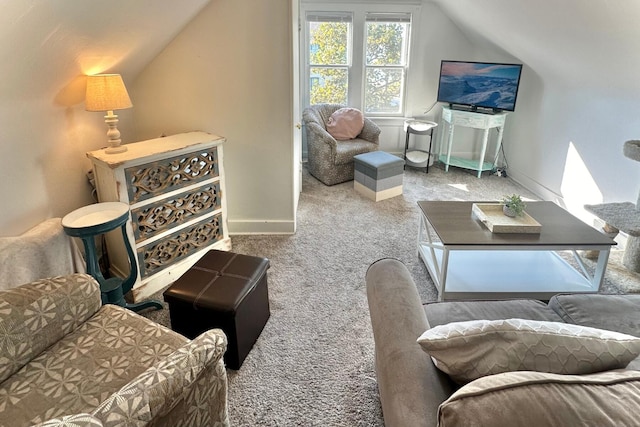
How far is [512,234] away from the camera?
241 cm

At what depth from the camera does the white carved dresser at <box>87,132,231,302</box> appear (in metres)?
2.35

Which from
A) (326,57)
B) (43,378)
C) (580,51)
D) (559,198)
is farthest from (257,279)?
(326,57)

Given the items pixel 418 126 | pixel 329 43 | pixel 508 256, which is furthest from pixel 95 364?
pixel 329 43

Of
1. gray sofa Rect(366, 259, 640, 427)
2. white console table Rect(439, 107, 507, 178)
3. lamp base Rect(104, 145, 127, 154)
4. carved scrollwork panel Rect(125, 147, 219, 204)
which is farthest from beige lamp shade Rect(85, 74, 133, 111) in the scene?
white console table Rect(439, 107, 507, 178)

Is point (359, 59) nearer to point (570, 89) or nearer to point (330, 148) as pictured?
point (330, 148)

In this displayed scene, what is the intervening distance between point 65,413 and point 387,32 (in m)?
5.14

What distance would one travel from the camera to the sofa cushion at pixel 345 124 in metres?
4.80

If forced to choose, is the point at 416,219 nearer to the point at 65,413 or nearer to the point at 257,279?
the point at 257,279

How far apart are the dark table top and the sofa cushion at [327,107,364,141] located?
2211mm

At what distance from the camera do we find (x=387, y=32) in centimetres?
516

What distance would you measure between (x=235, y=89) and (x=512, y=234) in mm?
2133

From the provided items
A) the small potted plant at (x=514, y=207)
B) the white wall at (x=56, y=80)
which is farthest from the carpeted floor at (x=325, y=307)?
the white wall at (x=56, y=80)

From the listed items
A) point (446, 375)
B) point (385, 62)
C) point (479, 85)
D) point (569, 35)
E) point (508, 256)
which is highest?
point (569, 35)

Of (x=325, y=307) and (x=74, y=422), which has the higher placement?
(x=74, y=422)
